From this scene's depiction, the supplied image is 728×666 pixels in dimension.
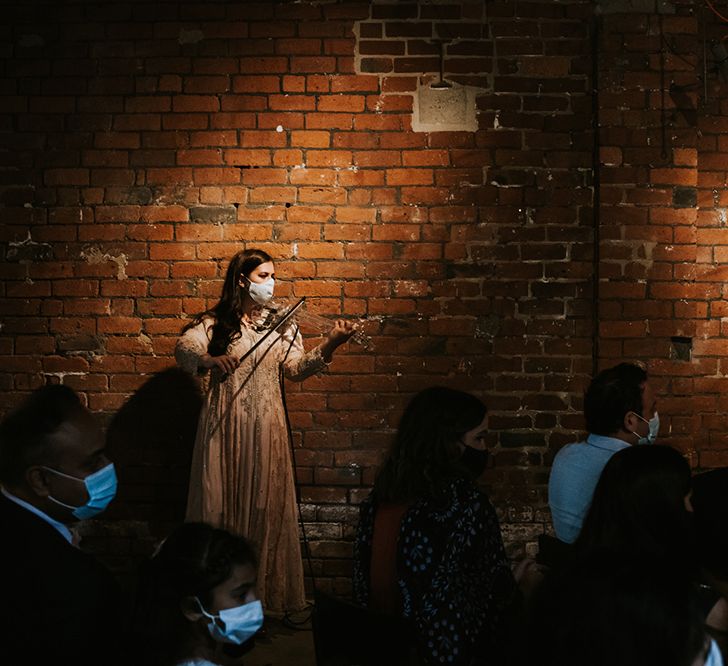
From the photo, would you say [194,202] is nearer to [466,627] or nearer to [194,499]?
[194,499]

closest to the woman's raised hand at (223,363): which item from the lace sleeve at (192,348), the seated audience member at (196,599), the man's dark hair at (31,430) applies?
the lace sleeve at (192,348)

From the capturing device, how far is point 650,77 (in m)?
4.83

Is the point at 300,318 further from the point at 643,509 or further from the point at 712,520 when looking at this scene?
the point at 643,509

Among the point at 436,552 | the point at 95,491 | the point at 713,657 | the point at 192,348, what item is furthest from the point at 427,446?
the point at 192,348

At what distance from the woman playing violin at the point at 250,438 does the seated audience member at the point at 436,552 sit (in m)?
1.64

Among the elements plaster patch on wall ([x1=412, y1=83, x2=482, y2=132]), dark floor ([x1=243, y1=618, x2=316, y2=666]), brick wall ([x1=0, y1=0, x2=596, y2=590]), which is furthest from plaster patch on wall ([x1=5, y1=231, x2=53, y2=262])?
dark floor ([x1=243, y1=618, x2=316, y2=666])

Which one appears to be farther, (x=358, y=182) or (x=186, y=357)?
(x=358, y=182)

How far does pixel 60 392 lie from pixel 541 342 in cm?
307

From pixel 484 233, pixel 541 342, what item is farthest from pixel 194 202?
pixel 541 342

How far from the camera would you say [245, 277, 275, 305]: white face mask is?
455 cm

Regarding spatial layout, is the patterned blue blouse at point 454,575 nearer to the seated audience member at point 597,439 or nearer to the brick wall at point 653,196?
the seated audience member at point 597,439

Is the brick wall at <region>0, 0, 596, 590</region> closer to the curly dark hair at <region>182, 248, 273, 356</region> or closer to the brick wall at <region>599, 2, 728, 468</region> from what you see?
the brick wall at <region>599, 2, 728, 468</region>

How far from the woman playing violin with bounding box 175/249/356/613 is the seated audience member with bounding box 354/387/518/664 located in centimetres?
164

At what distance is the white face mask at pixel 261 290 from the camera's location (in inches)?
179
